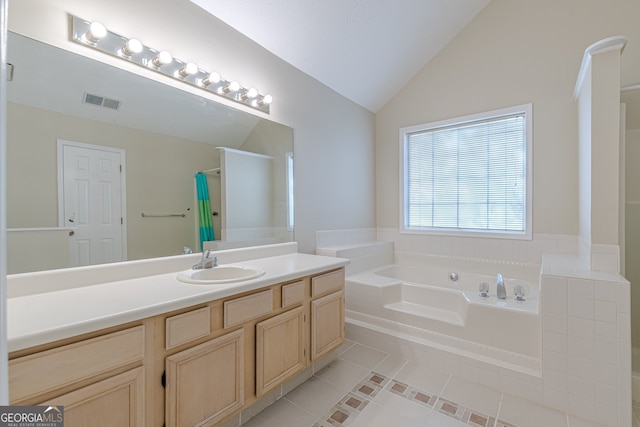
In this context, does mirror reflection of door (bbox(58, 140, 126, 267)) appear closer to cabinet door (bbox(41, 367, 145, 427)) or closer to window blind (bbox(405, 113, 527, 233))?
cabinet door (bbox(41, 367, 145, 427))

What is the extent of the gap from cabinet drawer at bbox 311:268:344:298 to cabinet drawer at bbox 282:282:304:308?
0.40 ft

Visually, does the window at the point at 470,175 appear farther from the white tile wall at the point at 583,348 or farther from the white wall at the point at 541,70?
the white tile wall at the point at 583,348

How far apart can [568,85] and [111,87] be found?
357 cm

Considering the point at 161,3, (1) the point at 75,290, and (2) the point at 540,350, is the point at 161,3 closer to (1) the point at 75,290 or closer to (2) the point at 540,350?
(1) the point at 75,290

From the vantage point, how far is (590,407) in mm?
1604

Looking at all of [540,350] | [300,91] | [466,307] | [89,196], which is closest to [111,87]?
[89,196]

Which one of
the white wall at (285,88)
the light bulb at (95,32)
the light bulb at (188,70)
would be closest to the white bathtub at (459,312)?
the white wall at (285,88)

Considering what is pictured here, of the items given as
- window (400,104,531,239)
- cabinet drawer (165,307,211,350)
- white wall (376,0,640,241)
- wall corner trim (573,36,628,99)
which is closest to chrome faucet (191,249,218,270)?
cabinet drawer (165,307,211,350)

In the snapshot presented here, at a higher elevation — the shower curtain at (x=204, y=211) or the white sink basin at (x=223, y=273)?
the shower curtain at (x=204, y=211)

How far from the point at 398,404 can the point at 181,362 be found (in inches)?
52.4

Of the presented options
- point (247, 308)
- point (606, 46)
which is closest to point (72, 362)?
point (247, 308)

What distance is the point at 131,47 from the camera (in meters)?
1.52

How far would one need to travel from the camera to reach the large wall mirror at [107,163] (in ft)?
4.08

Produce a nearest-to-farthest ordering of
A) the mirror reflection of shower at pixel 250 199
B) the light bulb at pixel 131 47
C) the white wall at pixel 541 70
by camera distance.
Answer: the light bulb at pixel 131 47 → the mirror reflection of shower at pixel 250 199 → the white wall at pixel 541 70
